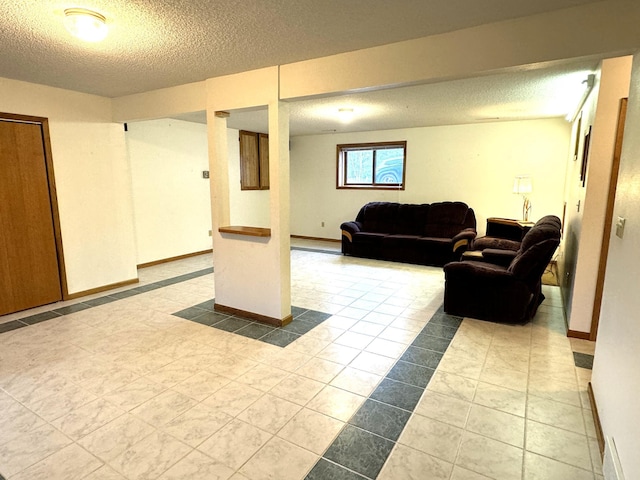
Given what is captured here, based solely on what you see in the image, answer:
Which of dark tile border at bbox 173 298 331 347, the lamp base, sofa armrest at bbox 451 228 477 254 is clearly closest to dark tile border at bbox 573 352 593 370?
dark tile border at bbox 173 298 331 347

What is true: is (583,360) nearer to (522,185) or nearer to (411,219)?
(522,185)

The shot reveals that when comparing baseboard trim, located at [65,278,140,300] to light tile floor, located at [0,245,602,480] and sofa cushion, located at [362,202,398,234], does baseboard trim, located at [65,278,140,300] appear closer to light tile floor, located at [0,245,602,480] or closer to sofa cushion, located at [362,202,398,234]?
light tile floor, located at [0,245,602,480]

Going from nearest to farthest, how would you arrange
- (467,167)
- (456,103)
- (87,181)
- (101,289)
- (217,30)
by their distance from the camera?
(217,30) → (87,181) → (101,289) → (456,103) → (467,167)

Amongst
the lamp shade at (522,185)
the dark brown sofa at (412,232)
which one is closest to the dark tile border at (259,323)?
the dark brown sofa at (412,232)

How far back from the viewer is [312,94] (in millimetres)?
2938

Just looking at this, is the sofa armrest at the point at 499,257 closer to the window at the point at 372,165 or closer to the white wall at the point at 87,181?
the window at the point at 372,165

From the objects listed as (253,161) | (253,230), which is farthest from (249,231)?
(253,161)

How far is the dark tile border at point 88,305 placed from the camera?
346 centimetres

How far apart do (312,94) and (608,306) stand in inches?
97.9

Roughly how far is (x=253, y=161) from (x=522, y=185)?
5.13 metres

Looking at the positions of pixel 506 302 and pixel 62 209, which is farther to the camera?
pixel 62 209

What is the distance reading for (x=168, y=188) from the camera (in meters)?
6.01

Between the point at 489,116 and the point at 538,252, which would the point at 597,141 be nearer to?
the point at 538,252

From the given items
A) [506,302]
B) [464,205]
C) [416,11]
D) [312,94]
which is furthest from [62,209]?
[464,205]
